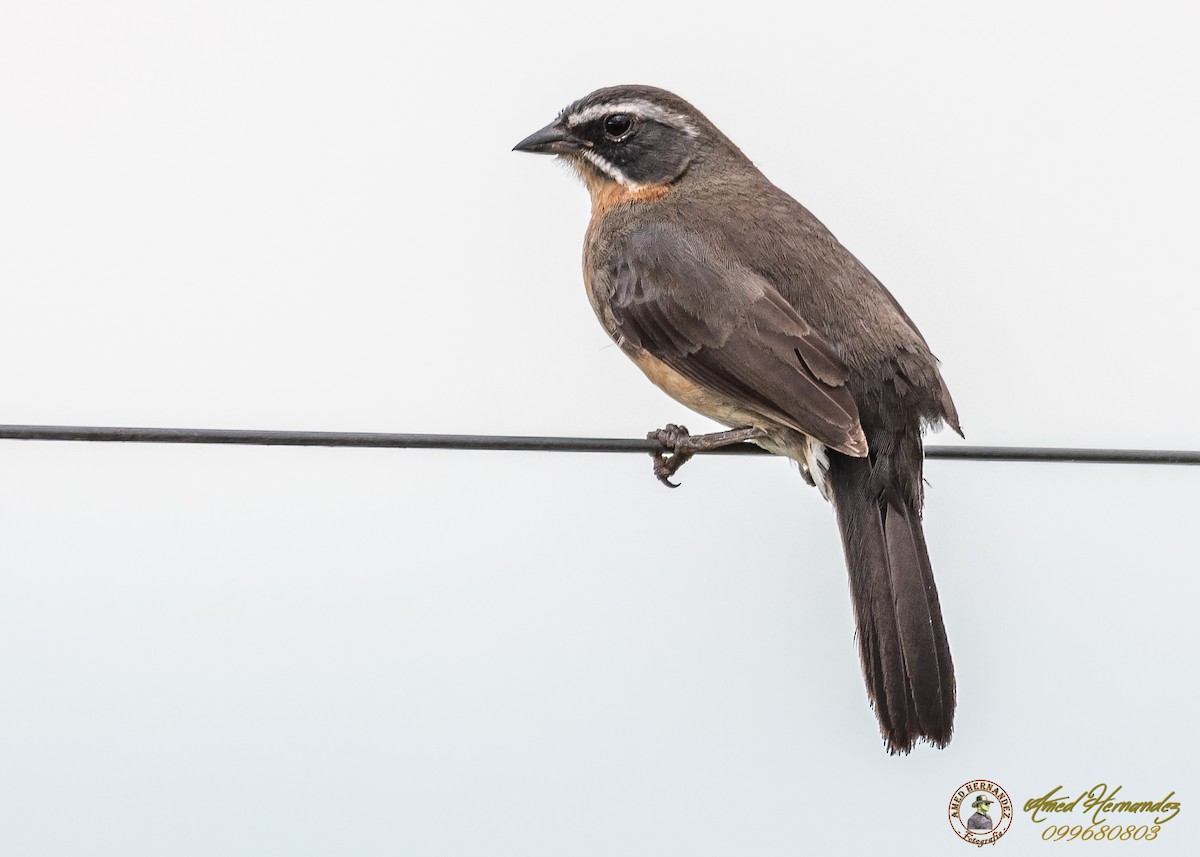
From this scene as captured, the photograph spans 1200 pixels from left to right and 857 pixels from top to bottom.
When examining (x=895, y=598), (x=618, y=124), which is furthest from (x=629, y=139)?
(x=895, y=598)

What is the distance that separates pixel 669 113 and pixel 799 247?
1.34 meters

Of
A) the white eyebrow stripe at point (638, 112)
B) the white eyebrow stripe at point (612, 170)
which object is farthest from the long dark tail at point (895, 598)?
the white eyebrow stripe at point (638, 112)

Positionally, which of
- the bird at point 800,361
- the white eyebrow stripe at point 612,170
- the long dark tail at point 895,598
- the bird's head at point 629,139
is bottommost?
the long dark tail at point 895,598

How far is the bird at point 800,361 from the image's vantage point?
19.9 ft

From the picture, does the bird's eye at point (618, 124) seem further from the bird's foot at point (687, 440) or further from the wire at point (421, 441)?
the wire at point (421, 441)

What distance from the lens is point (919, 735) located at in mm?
5898

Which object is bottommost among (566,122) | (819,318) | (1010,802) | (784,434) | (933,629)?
(1010,802)

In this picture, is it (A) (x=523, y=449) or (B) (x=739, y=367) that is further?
(B) (x=739, y=367)

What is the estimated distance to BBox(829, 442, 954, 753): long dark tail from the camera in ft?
19.4

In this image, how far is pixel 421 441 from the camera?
5.21 metres

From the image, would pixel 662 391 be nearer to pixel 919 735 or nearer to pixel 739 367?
pixel 739 367

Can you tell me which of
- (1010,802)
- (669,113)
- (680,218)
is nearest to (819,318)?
(680,218)

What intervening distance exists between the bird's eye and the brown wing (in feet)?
2.82

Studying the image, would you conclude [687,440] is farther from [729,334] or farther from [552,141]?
[552,141]
